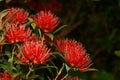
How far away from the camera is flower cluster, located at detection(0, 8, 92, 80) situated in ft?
4.64

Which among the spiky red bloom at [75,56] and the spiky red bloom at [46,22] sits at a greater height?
the spiky red bloom at [46,22]

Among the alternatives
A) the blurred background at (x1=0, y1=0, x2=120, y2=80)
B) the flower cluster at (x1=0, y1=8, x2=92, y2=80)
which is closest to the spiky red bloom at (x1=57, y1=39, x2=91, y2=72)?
the flower cluster at (x1=0, y1=8, x2=92, y2=80)

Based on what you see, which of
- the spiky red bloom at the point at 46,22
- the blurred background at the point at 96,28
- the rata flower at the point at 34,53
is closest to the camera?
the rata flower at the point at 34,53

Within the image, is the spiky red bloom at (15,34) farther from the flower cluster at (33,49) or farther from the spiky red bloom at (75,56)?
the spiky red bloom at (75,56)

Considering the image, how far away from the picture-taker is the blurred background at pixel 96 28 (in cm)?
369

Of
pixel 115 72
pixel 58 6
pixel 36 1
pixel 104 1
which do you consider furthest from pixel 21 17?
pixel 115 72

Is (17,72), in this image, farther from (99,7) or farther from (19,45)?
(99,7)

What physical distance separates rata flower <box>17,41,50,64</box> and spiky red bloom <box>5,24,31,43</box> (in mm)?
61

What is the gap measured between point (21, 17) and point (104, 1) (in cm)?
220

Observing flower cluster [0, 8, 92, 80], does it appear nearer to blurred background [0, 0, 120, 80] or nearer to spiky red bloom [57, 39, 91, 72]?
spiky red bloom [57, 39, 91, 72]

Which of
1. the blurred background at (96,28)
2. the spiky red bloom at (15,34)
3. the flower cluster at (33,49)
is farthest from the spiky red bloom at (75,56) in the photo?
the blurred background at (96,28)

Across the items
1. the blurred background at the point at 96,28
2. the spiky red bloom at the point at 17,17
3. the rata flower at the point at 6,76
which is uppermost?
the spiky red bloom at the point at 17,17

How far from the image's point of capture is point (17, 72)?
1.46 meters

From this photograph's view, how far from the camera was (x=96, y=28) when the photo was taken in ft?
13.2
